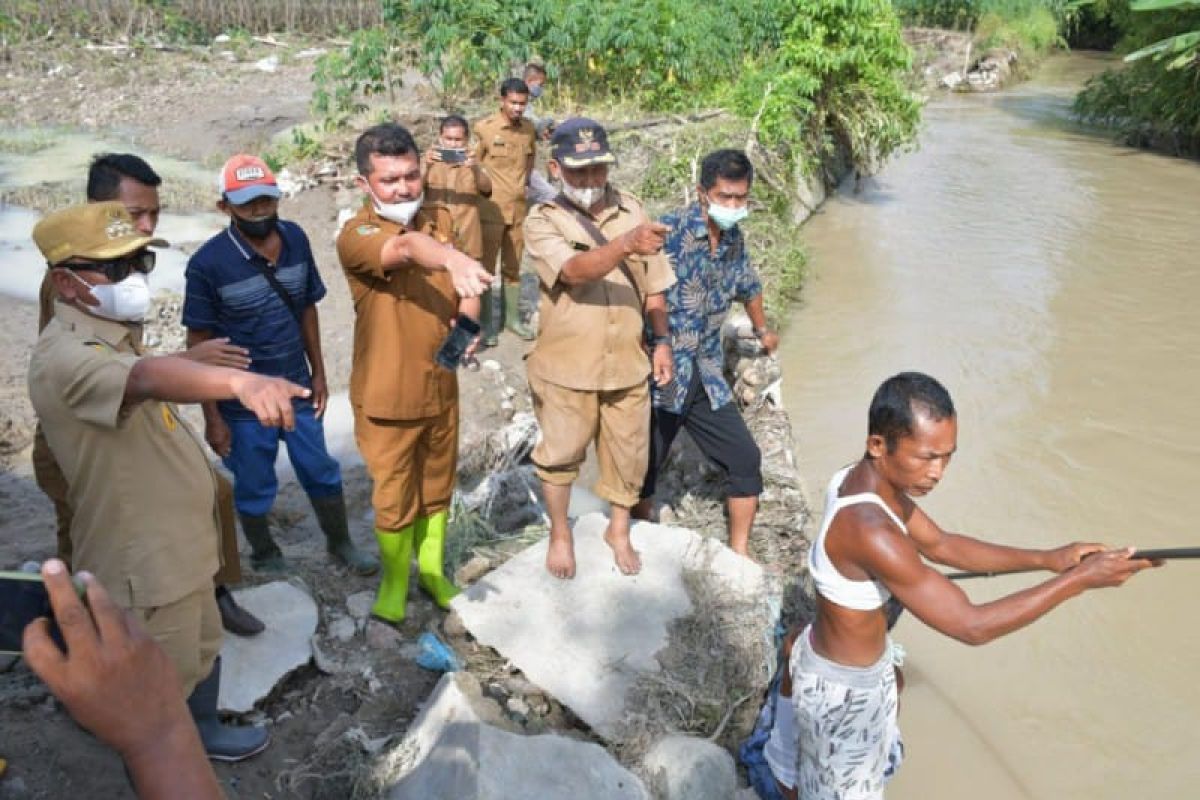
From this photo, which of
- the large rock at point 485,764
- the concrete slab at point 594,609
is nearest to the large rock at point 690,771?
the large rock at point 485,764

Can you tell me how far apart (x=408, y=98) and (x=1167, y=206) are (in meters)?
9.92

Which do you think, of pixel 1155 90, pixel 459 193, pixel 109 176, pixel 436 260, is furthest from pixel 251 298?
pixel 1155 90

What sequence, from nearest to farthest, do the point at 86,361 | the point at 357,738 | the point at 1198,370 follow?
the point at 86,361 → the point at 357,738 → the point at 1198,370

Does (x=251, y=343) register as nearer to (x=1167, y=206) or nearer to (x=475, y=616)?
(x=475, y=616)

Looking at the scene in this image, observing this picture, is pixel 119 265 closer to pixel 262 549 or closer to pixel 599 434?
pixel 262 549

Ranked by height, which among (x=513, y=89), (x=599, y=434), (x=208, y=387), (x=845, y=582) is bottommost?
(x=599, y=434)

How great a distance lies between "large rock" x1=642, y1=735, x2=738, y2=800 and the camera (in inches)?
105

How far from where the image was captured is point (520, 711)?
3.02 m

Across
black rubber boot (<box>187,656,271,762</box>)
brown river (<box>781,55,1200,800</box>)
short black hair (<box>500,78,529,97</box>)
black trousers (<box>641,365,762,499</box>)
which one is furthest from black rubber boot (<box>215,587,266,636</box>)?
short black hair (<box>500,78,529,97</box>)

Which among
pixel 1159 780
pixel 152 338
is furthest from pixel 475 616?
pixel 152 338

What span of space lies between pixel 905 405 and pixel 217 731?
83.8 inches

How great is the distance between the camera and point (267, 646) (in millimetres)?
3027

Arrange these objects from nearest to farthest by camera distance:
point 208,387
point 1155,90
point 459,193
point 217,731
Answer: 1. point 208,387
2. point 217,731
3. point 459,193
4. point 1155,90

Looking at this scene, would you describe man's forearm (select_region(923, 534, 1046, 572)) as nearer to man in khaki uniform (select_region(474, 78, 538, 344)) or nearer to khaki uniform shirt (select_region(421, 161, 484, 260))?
khaki uniform shirt (select_region(421, 161, 484, 260))
